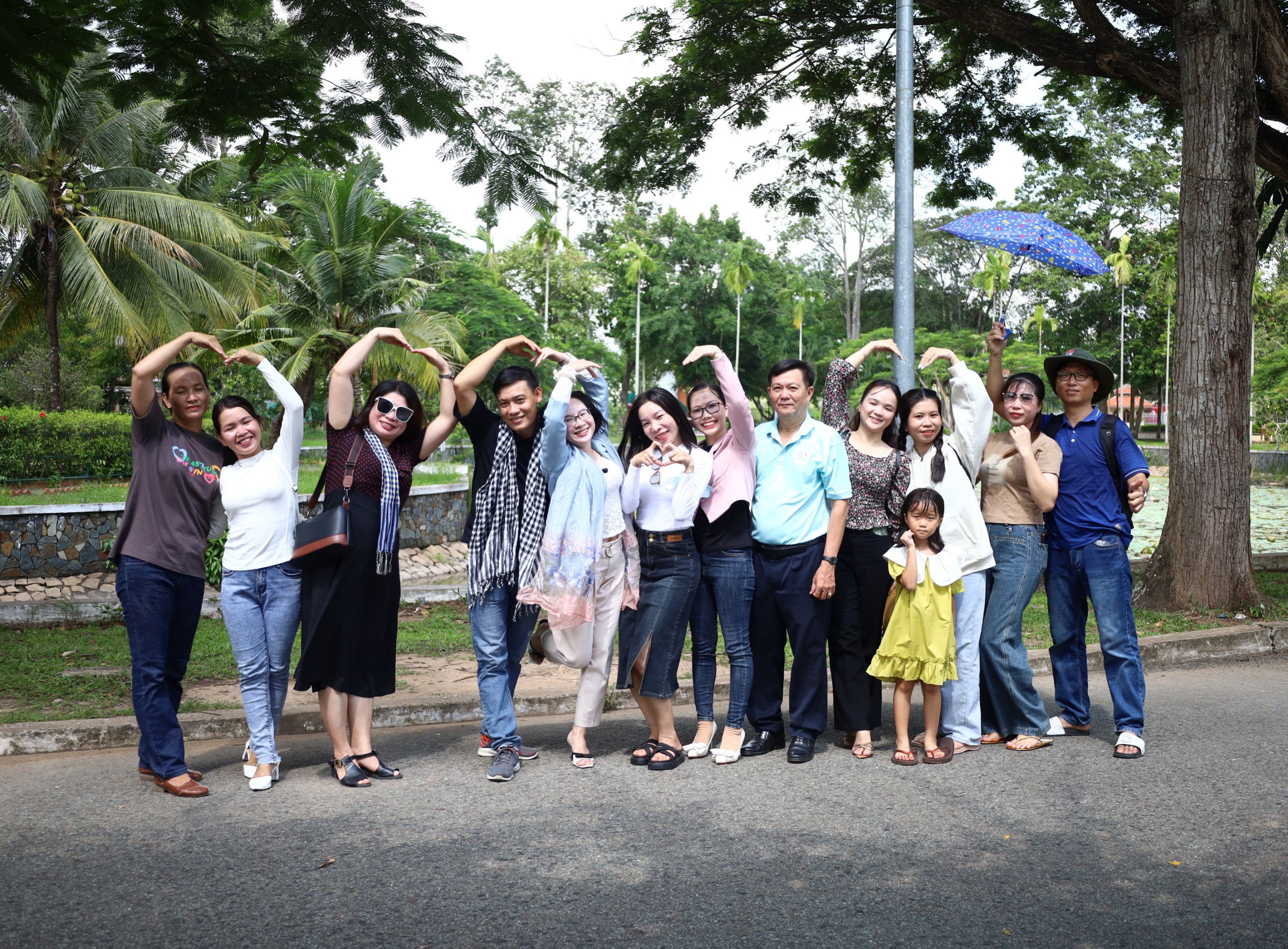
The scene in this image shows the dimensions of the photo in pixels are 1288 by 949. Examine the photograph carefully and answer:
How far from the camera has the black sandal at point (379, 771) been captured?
16.0ft

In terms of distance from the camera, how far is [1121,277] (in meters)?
45.5

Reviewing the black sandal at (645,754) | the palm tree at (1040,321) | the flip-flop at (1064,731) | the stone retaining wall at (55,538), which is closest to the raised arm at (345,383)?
the black sandal at (645,754)

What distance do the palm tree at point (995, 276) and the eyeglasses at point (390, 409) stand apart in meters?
51.4

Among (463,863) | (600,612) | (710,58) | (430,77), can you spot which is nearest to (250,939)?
(463,863)

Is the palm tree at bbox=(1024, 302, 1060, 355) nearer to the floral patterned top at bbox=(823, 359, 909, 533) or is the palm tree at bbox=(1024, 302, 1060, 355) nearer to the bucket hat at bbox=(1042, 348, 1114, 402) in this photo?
the bucket hat at bbox=(1042, 348, 1114, 402)

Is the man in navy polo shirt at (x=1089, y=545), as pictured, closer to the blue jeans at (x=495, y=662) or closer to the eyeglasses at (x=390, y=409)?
the blue jeans at (x=495, y=662)

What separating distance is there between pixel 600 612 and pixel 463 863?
1531mm

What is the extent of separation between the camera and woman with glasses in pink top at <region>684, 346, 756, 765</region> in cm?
523

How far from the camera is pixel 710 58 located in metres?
11.5

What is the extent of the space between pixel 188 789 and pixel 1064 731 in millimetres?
A: 4282

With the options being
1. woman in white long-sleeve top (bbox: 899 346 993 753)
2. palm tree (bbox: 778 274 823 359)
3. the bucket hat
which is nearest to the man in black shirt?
woman in white long-sleeve top (bbox: 899 346 993 753)

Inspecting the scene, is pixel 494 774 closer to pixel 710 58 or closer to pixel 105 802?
pixel 105 802

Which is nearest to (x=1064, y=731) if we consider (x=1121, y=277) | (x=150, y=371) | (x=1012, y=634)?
(x=1012, y=634)

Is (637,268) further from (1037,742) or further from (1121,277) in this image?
(1037,742)
